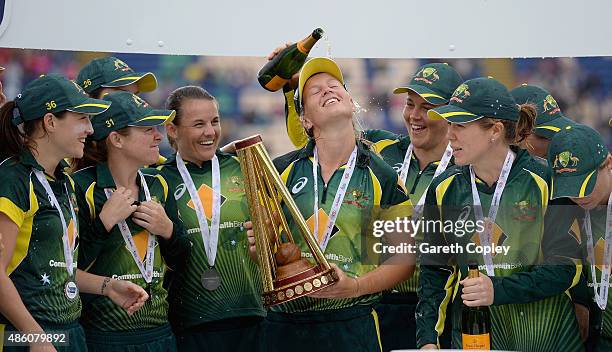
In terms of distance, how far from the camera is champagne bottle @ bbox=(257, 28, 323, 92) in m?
4.19

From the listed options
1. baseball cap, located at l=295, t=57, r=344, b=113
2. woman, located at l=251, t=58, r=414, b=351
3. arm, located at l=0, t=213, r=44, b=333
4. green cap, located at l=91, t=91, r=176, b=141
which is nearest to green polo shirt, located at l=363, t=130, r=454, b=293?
woman, located at l=251, t=58, r=414, b=351

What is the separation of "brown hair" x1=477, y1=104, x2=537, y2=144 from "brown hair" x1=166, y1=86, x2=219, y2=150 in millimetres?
1256

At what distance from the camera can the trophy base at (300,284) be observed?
12.2 ft

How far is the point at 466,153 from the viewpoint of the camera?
13.1 feet

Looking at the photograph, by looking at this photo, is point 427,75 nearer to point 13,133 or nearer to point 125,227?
point 125,227

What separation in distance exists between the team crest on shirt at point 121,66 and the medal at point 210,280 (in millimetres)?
980

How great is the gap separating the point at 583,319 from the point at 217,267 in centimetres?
155

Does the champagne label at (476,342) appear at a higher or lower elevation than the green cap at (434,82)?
lower

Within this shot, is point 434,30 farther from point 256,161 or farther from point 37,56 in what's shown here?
point 37,56

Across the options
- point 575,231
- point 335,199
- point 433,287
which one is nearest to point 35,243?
point 335,199

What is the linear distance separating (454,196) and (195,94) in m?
1.27

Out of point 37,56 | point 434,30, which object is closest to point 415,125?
point 434,30

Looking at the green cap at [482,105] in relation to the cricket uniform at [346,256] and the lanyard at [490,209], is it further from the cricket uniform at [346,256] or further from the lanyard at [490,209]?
the cricket uniform at [346,256]

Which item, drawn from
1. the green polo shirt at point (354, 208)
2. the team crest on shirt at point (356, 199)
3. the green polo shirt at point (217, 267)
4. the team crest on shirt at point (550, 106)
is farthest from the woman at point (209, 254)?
the team crest on shirt at point (550, 106)
